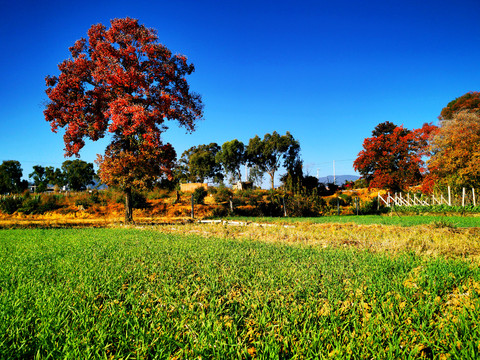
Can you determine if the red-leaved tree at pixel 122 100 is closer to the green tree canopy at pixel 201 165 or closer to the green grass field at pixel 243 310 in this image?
the green grass field at pixel 243 310

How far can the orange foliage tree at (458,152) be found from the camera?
15.6 metres

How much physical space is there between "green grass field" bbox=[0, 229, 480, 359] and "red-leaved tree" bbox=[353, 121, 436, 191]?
19.8 metres

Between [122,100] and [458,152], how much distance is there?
17.4 m

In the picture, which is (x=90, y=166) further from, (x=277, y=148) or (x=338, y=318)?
(x=338, y=318)

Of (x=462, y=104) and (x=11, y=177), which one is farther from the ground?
(x=462, y=104)

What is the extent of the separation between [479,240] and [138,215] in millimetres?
17626

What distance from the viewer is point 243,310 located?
2.41 m

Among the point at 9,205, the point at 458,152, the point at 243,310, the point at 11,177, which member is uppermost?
the point at 11,177

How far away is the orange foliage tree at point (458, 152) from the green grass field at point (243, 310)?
1511cm

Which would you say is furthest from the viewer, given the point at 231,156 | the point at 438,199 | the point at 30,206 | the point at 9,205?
the point at 231,156

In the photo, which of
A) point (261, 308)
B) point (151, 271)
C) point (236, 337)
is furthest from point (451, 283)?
point (151, 271)

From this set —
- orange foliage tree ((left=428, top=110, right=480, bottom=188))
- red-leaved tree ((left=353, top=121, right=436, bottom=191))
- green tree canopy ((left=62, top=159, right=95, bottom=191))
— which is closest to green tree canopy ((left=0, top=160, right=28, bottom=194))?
green tree canopy ((left=62, top=159, right=95, bottom=191))

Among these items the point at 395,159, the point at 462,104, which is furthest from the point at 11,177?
the point at 462,104

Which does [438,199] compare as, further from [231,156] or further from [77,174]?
[77,174]
